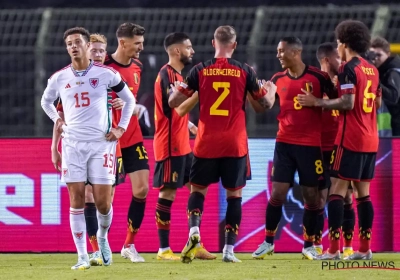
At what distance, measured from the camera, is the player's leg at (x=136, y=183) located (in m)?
9.60

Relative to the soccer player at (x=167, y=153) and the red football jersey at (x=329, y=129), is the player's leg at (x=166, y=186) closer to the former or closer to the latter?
the soccer player at (x=167, y=153)

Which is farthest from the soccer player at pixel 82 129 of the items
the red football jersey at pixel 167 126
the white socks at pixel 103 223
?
the red football jersey at pixel 167 126

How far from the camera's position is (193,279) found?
7.45 m

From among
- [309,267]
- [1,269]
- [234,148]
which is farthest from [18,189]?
[309,267]

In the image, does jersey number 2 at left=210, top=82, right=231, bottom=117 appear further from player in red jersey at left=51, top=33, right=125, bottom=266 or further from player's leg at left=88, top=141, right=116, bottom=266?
player's leg at left=88, top=141, right=116, bottom=266

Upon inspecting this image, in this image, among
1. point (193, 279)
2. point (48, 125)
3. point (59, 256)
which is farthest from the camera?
point (48, 125)

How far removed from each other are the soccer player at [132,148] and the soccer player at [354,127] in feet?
5.09

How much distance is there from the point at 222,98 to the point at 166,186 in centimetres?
114

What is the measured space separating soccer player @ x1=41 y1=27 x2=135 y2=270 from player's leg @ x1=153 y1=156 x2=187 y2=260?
117cm

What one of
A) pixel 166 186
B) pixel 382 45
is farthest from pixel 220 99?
pixel 382 45

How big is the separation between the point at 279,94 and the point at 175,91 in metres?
1.03

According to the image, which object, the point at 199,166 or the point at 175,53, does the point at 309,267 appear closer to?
the point at 199,166

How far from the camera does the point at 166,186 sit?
948 cm

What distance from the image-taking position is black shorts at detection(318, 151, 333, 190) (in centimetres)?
943
